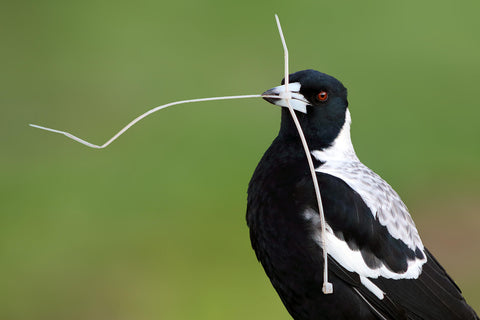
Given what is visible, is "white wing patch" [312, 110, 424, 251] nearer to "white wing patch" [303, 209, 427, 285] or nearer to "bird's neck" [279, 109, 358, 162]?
"bird's neck" [279, 109, 358, 162]

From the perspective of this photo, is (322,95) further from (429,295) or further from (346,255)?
(429,295)

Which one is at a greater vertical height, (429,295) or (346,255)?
(346,255)

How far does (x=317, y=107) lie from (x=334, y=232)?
1.25ft

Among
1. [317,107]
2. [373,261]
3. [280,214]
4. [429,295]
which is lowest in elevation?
[429,295]

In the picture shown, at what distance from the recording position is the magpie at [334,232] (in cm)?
203

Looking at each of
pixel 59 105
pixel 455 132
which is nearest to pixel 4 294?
pixel 59 105

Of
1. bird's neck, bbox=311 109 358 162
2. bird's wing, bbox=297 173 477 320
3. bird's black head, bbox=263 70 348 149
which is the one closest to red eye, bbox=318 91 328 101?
Result: bird's black head, bbox=263 70 348 149

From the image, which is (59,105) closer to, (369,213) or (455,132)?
(455,132)

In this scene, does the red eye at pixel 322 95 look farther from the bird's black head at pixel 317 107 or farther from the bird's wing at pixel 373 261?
the bird's wing at pixel 373 261

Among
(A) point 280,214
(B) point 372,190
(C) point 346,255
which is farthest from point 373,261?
(A) point 280,214

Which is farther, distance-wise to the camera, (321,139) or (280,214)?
(321,139)

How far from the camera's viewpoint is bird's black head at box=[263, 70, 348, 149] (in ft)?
7.16

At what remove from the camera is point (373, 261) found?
2.14 metres

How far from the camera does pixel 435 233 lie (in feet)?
17.3
